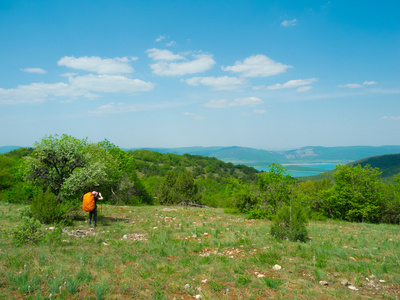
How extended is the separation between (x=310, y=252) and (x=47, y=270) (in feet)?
26.1

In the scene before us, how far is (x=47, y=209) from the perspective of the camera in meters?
11.5

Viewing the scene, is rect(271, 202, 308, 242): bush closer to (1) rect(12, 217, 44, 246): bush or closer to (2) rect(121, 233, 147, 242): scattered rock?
(2) rect(121, 233, 147, 242): scattered rock

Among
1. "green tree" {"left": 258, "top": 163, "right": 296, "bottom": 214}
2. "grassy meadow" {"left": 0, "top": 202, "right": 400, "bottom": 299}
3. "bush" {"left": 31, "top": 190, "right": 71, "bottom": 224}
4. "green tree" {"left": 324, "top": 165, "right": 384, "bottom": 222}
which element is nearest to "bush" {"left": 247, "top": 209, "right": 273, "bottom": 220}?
"green tree" {"left": 258, "top": 163, "right": 296, "bottom": 214}

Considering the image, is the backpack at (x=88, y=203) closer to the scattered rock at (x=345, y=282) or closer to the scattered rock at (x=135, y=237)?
the scattered rock at (x=135, y=237)

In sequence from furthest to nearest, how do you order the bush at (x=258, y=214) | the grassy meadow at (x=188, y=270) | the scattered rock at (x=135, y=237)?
the bush at (x=258, y=214) < the scattered rock at (x=135, y=237) < the grassy meadow at (x=188, y=270)

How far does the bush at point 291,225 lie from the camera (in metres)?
10.1

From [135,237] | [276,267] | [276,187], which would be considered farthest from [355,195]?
[135,237]

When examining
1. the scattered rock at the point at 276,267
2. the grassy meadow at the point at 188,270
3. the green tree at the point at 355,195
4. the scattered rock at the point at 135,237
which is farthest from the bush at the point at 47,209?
the green tree at the point at 355,195

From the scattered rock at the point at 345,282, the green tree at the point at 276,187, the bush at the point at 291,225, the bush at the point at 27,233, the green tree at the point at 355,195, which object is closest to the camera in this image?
the scattered rock at the point at 345,282

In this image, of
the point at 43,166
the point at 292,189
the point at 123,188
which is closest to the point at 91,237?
the point at 43,166

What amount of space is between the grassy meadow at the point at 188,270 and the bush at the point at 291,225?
711mm

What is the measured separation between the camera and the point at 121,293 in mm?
5008

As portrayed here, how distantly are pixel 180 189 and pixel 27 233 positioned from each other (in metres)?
40.3

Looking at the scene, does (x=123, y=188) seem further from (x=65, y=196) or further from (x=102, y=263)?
(x=102, y=263)
